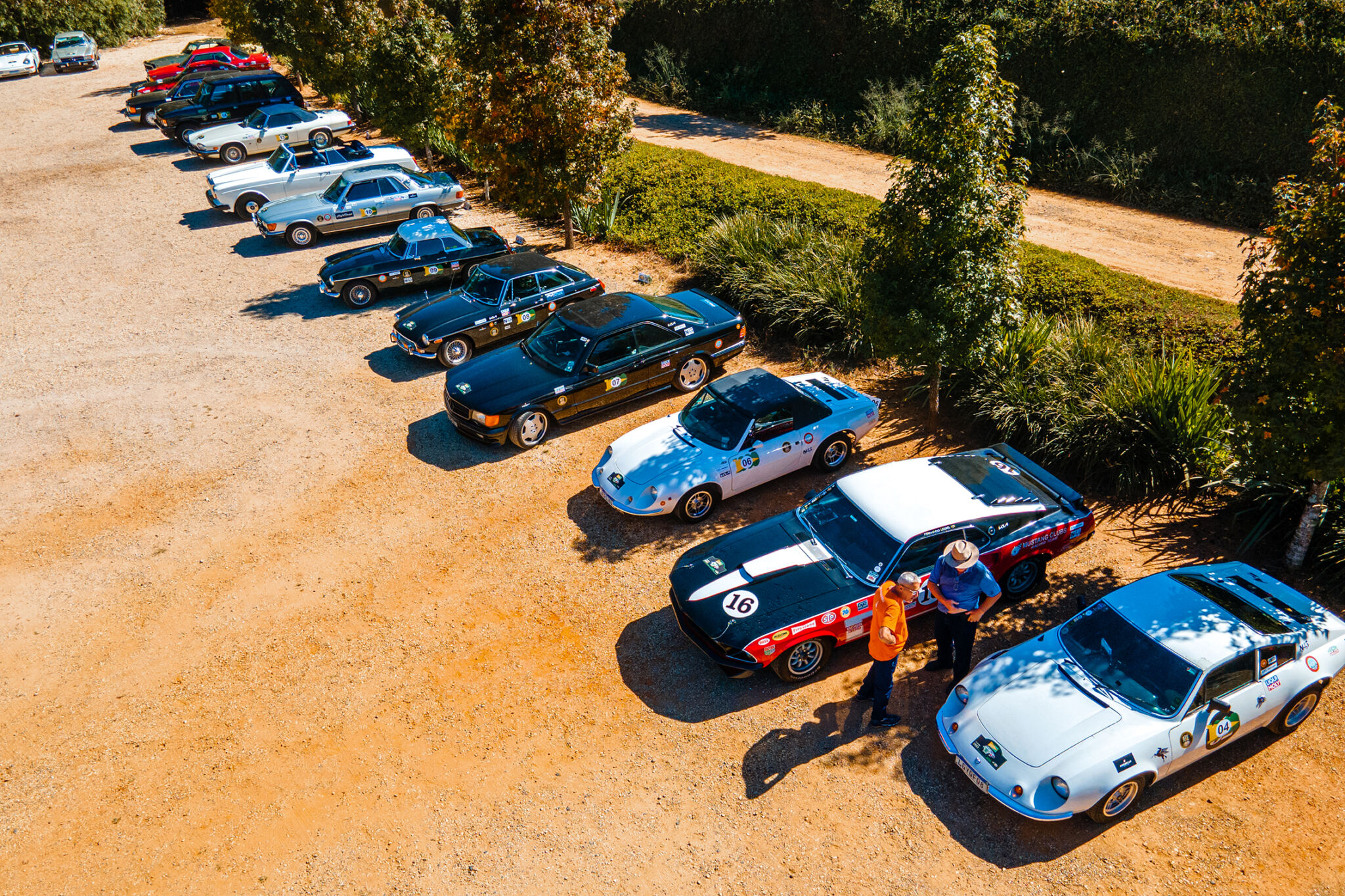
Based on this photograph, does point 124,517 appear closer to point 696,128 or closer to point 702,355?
point 702,355

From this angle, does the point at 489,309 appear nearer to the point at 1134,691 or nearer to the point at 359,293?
the point at 359,293

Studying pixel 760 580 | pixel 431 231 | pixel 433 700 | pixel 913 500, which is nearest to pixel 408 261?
pixel 431 231

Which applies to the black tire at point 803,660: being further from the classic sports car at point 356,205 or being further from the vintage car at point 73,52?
the vintage car at point 73,52

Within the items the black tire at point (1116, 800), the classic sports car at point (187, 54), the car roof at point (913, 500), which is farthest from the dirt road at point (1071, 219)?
the classic sports car at point (187, 54)

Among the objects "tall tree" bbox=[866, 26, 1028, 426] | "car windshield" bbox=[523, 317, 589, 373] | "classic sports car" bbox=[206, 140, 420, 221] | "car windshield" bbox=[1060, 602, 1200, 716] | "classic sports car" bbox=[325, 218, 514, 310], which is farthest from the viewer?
"classic sports car" bbox=[206, 140, 420, 221]

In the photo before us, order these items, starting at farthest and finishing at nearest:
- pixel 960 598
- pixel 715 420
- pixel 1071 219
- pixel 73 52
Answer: pixel 73 52 < pixel 1071 219 < pixel 715 420 < pixel 960 598

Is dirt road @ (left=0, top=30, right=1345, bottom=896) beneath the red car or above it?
beneath

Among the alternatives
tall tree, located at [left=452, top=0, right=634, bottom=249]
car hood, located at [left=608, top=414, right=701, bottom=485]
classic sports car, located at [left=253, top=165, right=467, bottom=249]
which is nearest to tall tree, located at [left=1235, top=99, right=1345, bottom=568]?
car hood, located at [left=608, top=414, right=701, bottom=485]

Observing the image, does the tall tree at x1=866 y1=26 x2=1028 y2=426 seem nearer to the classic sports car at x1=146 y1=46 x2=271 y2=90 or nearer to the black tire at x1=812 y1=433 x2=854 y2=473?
the black tire at x1=812 y1=433 x2=854 y2=473
